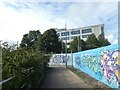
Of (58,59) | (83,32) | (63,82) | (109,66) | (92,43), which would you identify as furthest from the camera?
(83,32)

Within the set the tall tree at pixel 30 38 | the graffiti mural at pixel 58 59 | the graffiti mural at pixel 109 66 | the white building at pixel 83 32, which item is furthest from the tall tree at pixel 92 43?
the graffiti mural at pixel 109 66

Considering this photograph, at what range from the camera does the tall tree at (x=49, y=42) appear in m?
75.9

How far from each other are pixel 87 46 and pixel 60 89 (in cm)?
7650

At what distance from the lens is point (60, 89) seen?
48.8ft

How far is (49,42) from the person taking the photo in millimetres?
78250

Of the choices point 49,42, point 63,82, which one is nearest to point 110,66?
point 63,82

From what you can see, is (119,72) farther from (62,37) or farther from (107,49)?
(62,37)

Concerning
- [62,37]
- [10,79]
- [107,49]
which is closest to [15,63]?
[10,79]

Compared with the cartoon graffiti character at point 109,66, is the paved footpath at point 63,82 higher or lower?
lower

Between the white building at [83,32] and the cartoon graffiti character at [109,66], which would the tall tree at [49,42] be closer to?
the white building at [83,32]

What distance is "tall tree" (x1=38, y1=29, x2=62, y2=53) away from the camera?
7594 cm

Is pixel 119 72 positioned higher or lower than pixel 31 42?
lower

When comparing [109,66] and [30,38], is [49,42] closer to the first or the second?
[30,38]

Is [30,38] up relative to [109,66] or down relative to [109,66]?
up
